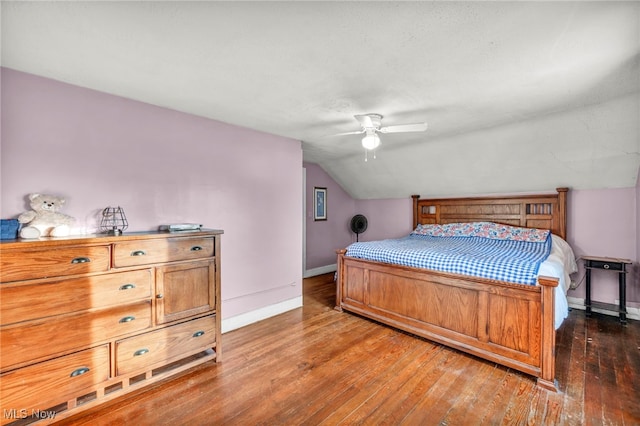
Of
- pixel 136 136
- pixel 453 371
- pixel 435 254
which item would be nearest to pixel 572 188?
pixel 435 254

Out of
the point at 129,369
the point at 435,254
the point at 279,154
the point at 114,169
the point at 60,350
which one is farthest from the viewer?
the point at 279,154

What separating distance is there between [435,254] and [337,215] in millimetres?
3375

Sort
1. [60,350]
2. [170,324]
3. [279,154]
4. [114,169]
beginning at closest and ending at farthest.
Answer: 1. [60,350]
2. [170,324]
3. [114,169]
4. [279,154]

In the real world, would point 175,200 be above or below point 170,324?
above

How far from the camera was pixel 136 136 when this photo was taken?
8.61 ft

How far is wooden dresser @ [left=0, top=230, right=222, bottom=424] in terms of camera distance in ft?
5.58

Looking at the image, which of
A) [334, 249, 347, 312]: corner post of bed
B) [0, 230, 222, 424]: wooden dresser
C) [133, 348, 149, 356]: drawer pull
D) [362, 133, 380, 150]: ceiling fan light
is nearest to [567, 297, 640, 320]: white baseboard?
[334, 249, 347, 312]: corner post of bed

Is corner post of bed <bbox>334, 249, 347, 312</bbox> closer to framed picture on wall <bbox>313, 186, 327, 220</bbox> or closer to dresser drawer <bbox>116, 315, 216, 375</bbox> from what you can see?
dresser drawer <bbox>116, 315, 216, 375</bbox>

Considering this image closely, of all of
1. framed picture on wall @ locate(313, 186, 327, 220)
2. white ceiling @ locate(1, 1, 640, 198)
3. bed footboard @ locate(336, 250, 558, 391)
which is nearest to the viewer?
white ceiling @ locate(1, 1, 640, 198)

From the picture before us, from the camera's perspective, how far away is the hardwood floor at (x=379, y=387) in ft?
6.20

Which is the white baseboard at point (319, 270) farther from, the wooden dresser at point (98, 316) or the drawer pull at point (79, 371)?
the drawer pull at point (79, 371)

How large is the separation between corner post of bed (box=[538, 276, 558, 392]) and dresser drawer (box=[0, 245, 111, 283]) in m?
3.30

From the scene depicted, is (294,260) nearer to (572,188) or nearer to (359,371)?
(359,371)

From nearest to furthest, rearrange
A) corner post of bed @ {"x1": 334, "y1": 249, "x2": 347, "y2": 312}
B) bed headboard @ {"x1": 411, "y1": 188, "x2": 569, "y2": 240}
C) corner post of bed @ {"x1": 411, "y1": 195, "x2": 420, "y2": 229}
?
corner post of bed @ {"x1": 334, "y1": 249, "x2": 347, "y2": 312}, bed headboard @ {"x1": 411, "y1": 188, "x2": 569, "y2": 240}, corner post of bed @ {"x1": 411, "y1": 195, "x2": 420, "y2": 229}
